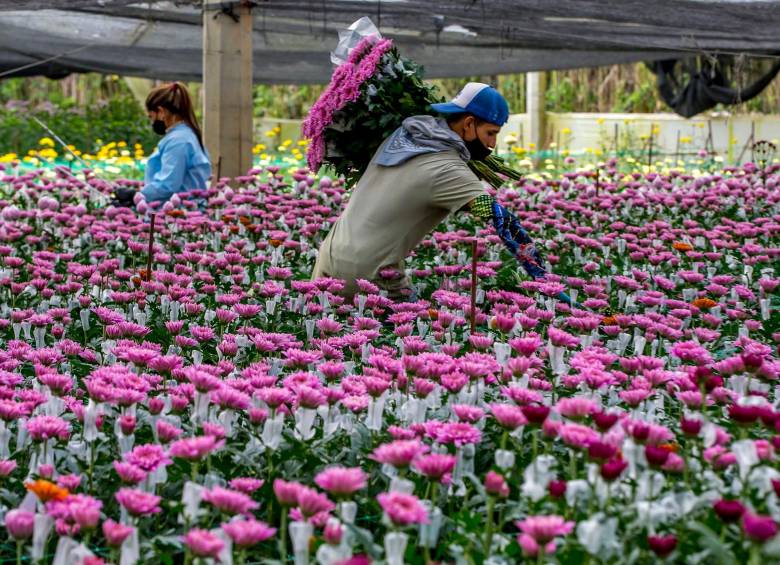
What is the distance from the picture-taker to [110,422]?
260 centimetres

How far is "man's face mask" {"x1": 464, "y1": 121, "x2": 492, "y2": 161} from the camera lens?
14.9 feet

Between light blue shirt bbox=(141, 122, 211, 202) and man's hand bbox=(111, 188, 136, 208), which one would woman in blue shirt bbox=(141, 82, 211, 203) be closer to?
light blue shirt bbox=(141, 122, 211, 202)

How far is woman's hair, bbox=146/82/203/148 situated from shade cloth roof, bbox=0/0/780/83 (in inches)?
20.0

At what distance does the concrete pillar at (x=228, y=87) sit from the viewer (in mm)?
7227

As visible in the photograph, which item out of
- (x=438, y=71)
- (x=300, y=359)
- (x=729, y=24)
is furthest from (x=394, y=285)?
(x=438, y=71)

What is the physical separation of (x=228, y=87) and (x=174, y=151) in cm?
92

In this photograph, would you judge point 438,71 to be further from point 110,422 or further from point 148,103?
point 110,422

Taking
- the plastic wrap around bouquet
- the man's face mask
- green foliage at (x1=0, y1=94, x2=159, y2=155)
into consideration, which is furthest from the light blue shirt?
green foliage at (x1=0, y1=94, x2=159, y2=155)

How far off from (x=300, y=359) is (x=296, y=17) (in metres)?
5.11

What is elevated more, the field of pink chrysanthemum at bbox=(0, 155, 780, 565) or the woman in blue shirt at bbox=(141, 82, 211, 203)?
the woman in blue shirt at bbox=(141, 82, 211, 203)

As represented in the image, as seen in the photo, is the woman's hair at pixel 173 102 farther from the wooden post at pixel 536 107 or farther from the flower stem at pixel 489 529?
the wooden post at pixel 536 107

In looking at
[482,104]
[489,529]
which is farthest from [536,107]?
[489,529]

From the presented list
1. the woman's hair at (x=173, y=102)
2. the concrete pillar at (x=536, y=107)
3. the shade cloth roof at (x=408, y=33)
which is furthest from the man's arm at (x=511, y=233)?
the concrete pillar at (x=536, y=107)

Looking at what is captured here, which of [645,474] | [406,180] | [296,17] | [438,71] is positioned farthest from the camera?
[438,71]
